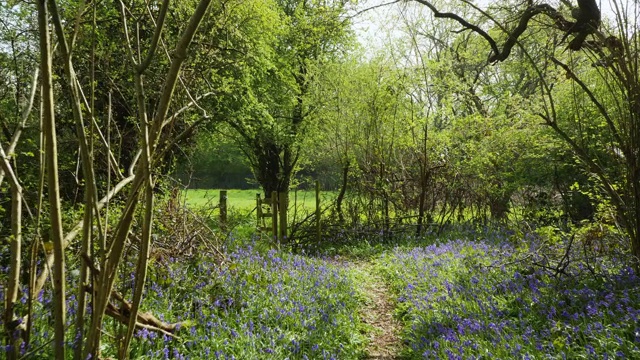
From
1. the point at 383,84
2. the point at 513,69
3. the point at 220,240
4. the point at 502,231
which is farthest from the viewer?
the point at 513,69

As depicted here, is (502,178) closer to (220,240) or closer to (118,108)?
(220,240)

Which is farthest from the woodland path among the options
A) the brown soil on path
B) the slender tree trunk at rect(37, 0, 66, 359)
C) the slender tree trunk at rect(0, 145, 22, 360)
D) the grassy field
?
the slender tree trunk at rect(37, 0, 66, 359)

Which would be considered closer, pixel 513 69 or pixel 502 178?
pixel 502 178

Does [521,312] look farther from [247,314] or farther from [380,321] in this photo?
[247,314]

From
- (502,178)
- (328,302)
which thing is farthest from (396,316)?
(502,178)

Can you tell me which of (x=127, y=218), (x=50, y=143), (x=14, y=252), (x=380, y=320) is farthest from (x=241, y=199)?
(x=50, y=143)

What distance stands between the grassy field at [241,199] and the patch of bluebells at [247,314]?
254cm

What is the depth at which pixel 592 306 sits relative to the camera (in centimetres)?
433

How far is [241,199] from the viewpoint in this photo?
28.2m

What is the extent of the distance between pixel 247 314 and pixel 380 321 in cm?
202

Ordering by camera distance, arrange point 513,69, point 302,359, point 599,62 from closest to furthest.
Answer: point 302,359 → point 599,62 → point 513,69

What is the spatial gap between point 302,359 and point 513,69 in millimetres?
18511

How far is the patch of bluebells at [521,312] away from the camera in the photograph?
3684mm

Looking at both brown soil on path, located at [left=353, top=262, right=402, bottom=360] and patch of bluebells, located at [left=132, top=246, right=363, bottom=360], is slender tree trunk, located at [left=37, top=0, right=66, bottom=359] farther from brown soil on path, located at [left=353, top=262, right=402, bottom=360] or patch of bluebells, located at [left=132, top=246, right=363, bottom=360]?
brown soil on path, located at [left=353, top=262, right=402, bottom=360]
